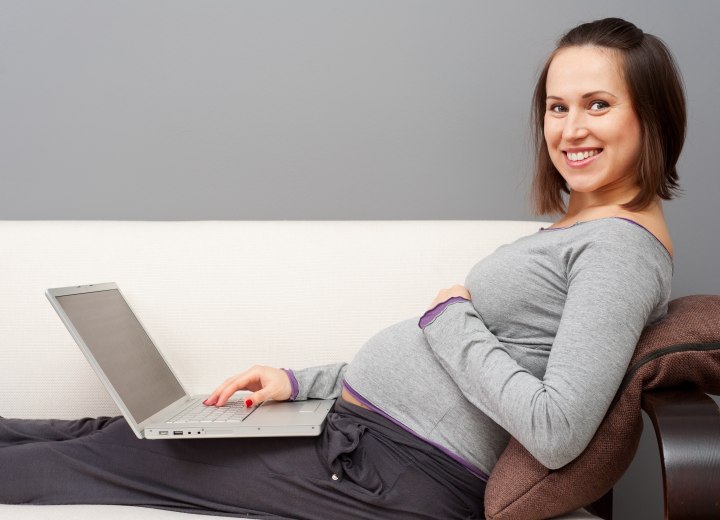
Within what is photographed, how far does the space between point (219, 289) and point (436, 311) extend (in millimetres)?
652

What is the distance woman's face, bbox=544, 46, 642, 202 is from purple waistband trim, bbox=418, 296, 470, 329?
30 centimetres

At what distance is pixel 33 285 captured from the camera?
5.38 ft

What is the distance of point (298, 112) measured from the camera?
1.95 m

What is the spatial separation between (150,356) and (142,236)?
0.33m

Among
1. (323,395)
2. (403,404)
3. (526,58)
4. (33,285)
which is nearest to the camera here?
(403,404)

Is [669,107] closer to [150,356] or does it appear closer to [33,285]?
[150,356]

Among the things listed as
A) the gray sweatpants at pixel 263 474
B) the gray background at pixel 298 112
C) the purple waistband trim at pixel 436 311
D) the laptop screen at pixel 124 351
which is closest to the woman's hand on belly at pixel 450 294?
the purple waistband trim at pixel 436 311

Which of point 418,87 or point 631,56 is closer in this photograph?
point 631,56

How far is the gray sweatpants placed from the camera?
45.4 inches

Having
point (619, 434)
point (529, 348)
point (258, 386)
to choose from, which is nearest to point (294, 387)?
point (258, 386)

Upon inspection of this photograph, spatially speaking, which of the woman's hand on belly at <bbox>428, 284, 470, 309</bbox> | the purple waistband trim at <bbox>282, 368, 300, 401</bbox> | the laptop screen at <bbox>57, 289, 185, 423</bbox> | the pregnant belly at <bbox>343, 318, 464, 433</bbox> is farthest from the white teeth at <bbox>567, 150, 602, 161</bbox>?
the laptop screen at <bbox>57, 289, 185, 423</bbox>

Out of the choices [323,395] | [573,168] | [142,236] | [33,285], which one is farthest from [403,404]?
[33,285]

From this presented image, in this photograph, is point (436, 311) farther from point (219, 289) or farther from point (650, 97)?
point (219, 289)

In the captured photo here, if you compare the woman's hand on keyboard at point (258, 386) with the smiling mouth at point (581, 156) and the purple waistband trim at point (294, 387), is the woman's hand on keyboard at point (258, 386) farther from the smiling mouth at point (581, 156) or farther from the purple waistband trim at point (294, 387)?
the smiling mouth at point (581, 156)
